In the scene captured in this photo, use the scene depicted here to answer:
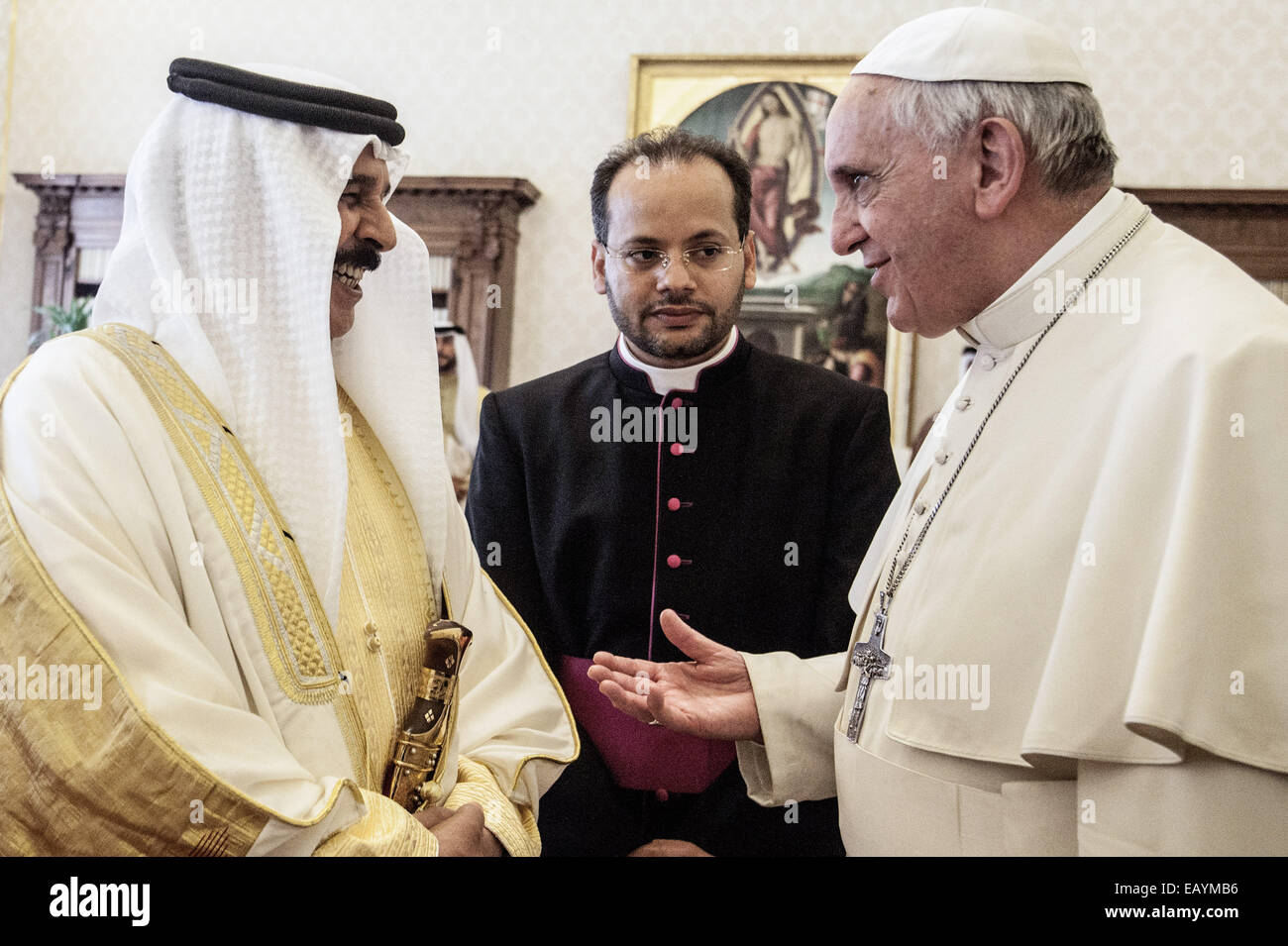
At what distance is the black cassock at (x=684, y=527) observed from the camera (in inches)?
96.2

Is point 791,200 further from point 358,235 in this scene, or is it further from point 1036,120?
point 1036,120

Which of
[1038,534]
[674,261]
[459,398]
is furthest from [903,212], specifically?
[459,398]

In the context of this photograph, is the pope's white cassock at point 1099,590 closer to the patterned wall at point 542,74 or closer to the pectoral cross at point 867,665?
→ the pectoral cross at point 867,665

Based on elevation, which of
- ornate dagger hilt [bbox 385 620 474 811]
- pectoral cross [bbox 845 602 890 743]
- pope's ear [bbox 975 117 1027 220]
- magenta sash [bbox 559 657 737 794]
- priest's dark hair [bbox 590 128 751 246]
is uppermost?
priest's dark hair [bbox 590 128 751 246]

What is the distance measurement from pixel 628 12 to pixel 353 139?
6308 mm

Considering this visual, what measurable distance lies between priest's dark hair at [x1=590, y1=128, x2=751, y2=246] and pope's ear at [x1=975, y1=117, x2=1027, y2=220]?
0.89 m

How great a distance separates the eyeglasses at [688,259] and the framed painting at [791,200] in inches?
192

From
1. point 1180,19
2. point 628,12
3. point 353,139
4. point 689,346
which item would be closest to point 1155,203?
point 1180,19

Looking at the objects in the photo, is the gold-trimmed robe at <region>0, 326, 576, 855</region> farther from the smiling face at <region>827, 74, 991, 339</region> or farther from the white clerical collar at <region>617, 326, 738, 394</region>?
the smiling face at <region>827, 74, 991, 339</region>

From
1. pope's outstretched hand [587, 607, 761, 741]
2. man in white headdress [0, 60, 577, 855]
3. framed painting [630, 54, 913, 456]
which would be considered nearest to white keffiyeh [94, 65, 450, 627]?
man in white headdress [0, 60, 577, 855]

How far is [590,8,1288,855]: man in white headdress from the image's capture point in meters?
1.36

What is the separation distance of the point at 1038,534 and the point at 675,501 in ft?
3.57

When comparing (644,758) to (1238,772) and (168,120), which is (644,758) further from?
(168,120)

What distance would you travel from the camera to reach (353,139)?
77.5 inches
